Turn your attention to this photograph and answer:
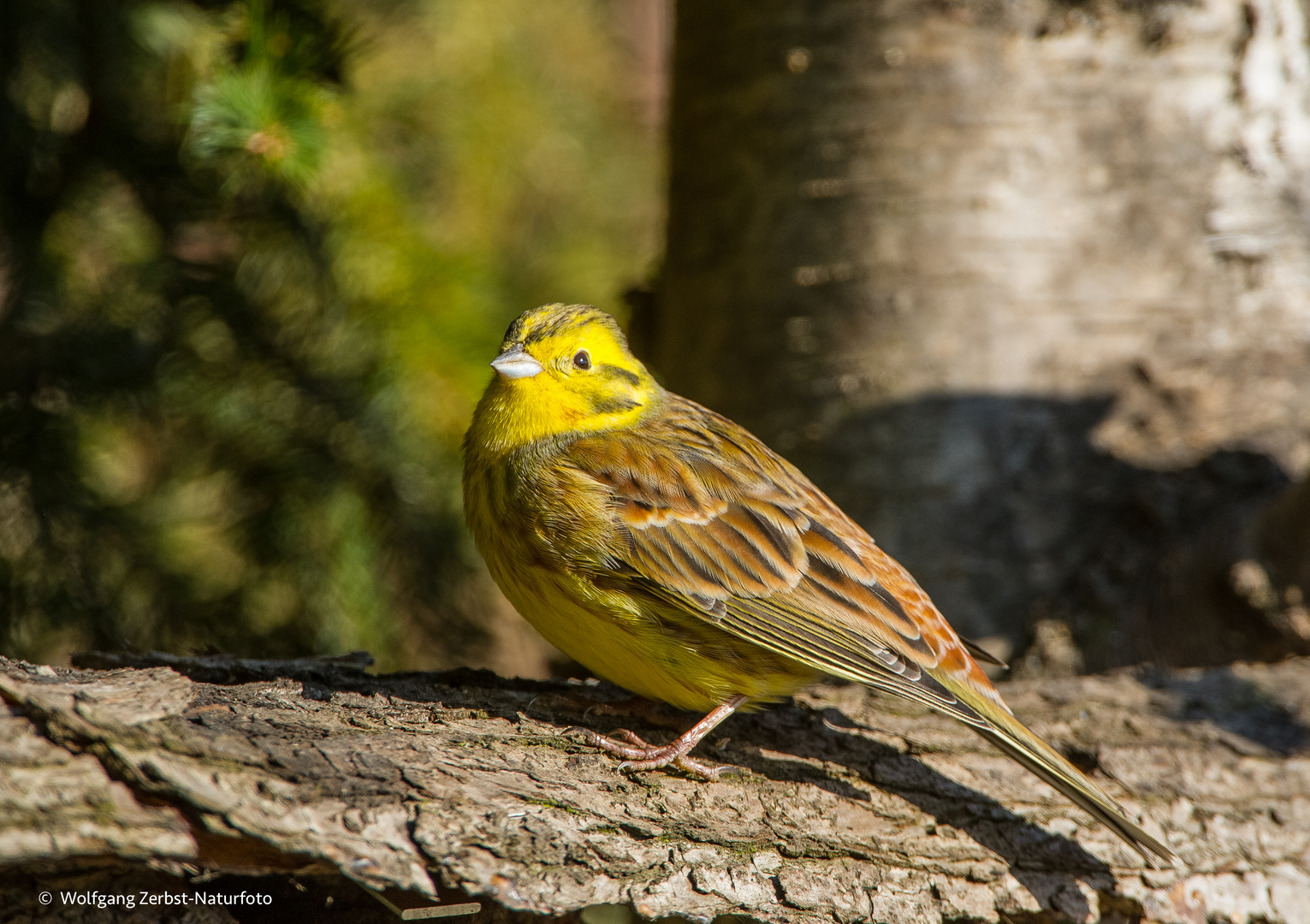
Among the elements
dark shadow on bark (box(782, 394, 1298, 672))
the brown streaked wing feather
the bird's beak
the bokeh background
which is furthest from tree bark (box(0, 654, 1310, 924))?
the bird's beak

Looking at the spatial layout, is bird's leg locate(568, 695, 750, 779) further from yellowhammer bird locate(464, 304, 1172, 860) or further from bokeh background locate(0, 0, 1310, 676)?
bokeh background locate(0, 0, 1310, 676)

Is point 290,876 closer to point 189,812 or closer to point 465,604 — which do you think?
point 189,812

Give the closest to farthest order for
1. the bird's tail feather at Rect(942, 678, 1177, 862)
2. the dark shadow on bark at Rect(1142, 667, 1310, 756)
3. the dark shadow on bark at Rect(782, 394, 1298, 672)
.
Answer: the bird's tail feather at Rect(942, 678, 1177, 862), the dark shadow on bark at Rect(1142, 667, 1310, 756), the dark shadow on bark at Rect(782, 394, 1298, 672)

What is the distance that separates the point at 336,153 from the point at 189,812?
210 cm

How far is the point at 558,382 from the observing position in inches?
125

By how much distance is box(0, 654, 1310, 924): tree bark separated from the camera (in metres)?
1.92

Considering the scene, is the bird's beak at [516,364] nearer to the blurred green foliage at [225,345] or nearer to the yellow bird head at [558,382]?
the yellow bird head at [558,382]

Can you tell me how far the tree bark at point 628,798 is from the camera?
1919mm

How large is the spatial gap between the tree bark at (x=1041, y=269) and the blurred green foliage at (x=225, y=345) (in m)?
1.22

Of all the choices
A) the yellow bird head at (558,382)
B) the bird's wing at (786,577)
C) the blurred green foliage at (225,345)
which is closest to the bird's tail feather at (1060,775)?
the bird's wing at (786,577)

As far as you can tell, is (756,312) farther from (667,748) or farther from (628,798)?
(628,798)

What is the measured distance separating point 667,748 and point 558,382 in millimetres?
1039

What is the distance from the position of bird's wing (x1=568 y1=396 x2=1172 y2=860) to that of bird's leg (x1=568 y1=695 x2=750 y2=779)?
0.75 ft

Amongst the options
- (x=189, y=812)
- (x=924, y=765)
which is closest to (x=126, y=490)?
(x=189, y=812)
